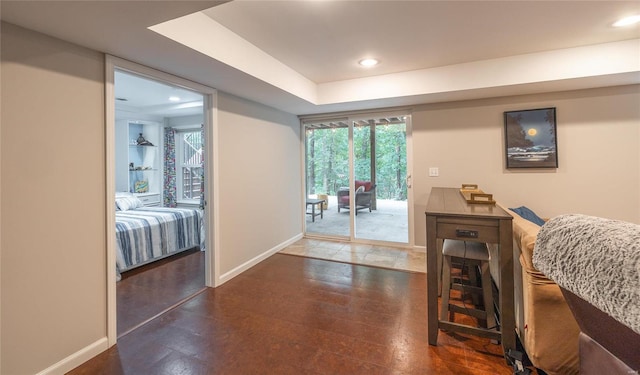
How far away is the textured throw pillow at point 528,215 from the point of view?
2.95 metres

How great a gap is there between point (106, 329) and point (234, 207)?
159cm

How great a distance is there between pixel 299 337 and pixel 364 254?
2.05 metres

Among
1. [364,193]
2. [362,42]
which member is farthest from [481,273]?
[364,193]

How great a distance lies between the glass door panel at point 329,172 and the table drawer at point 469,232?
2.88 metres

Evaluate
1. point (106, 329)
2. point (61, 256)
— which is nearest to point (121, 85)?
point (61, 256)

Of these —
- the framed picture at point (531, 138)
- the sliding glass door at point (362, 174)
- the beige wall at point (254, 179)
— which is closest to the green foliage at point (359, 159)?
the sliding glass door at point (362, 174)

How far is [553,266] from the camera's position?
89 centimetres

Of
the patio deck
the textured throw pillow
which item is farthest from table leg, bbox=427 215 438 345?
the patio deck

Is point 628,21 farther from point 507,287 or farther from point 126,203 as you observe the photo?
point 126,203

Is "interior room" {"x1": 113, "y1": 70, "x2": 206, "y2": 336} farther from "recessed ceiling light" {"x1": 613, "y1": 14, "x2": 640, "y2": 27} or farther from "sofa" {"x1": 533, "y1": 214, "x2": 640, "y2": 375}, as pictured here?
"recessed ceiling light" {"x1": 613, "y1": 14, "x2": 640, "y2": 27}

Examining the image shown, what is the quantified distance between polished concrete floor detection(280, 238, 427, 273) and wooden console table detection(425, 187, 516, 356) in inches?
59.0

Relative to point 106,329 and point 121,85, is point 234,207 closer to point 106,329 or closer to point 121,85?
point 106,329

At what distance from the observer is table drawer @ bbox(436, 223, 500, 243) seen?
1720 mm

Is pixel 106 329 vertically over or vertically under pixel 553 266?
under
